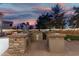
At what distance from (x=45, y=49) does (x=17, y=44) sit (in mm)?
583

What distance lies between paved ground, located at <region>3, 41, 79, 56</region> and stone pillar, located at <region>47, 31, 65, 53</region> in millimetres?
84

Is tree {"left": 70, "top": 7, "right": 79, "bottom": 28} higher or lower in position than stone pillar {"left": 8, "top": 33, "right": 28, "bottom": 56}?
higher

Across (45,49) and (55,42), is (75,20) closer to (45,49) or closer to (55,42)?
(55,42)

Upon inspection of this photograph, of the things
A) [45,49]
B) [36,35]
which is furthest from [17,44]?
[45,49]

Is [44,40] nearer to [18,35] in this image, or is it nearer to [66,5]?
[18,35]

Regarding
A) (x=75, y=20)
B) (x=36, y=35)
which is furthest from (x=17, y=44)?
(x=75, y=20)

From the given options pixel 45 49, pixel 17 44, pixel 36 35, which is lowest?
pixel 45 49

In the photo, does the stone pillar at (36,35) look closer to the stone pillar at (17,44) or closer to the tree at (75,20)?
the stone pillar at (17,44)

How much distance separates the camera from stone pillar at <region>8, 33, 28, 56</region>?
2299mm

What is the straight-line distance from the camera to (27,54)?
233 cm

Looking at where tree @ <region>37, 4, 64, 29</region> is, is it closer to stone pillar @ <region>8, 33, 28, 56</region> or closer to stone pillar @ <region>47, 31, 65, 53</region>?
stone pillar @ <region>47, 31, 65, 53</region>

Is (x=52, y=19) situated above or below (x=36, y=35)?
above

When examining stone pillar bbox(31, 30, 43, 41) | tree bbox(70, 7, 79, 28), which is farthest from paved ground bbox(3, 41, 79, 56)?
tree bbox(70, 7, 79, 28)

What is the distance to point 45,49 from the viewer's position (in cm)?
231
